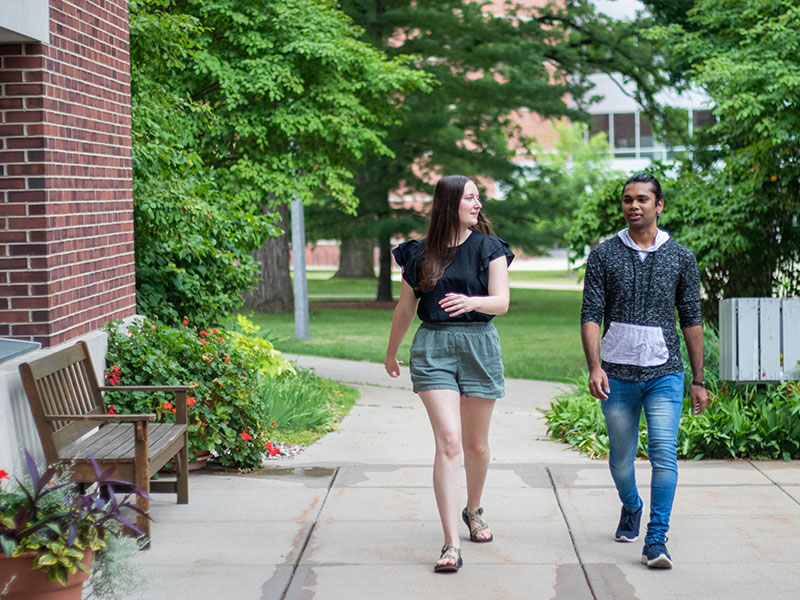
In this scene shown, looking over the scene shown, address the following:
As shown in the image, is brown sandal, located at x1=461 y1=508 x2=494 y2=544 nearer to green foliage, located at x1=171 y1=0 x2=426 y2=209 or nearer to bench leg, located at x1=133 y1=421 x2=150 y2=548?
bench leg, located at x1=133 y1=421 x2=150 y2=548

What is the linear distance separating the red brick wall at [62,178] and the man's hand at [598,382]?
303 centimetres

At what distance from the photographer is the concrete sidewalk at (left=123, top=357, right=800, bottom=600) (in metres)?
4.70

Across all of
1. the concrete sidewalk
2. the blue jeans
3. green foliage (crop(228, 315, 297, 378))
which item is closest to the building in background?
the concrete sidewalk

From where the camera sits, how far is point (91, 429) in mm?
6176

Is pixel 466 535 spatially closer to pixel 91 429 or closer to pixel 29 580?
pixel 91 429

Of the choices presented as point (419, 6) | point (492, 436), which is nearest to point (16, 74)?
point (492, 436)

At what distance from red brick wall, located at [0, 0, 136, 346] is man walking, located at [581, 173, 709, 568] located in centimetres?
305

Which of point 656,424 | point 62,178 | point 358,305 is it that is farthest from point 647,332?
point 358,305

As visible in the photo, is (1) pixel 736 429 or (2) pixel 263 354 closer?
(1) pixel 736 429

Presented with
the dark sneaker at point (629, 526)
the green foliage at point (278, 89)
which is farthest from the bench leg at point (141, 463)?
the green foliage at point (278, 89)

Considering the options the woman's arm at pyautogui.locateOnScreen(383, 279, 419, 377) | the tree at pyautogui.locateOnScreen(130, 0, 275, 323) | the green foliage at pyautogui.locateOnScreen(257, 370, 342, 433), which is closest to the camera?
the woman's arm at pyautogui.locateOnScreen(383, 279, 419, 377)

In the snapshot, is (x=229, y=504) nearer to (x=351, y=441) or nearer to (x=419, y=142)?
(x=351, y=441)

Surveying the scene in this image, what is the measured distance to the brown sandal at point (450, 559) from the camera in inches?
191

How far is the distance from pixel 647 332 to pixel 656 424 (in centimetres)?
45
